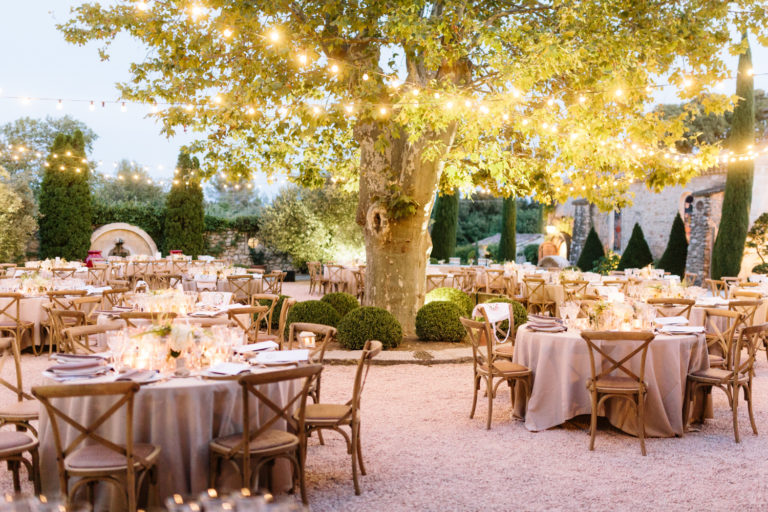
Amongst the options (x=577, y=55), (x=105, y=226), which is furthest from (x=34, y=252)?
(x=577, y=55)

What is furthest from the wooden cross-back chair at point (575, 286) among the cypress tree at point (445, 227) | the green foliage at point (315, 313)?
the cypress tree at point (445, 227)

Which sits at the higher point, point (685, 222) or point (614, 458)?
point (685, 222)

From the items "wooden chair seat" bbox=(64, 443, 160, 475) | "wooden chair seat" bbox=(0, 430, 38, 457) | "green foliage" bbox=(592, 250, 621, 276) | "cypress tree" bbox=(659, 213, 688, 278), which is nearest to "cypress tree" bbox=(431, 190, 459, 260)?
"green foliage" bbox=(592, 250, 621, 276)

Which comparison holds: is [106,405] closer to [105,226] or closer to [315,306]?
[315,306]

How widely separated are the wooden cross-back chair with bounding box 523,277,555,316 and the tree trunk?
9.87 feet

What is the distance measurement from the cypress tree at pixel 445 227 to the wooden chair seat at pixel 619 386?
1720 cm

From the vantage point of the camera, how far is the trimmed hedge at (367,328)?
884 cm

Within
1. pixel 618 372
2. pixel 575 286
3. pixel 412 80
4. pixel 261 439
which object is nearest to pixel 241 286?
pixel 412 80

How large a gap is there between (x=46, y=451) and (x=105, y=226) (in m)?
20.9

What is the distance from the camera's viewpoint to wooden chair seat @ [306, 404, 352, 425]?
4215 millimetres

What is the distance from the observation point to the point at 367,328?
29.0ft

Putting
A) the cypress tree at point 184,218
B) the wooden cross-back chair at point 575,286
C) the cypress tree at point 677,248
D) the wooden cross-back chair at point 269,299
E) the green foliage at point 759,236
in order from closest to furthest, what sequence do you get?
the wooden cross-back chair at point 269,299, the wooden cross-back chair at point 575,286, the green foliage at point 759,236, the cypress tree at point 677,248, the cypress tree at point 184,218

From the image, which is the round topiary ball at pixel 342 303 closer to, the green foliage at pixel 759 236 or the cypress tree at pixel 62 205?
the green foliage at pixel 759 236

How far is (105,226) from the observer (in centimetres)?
2317
